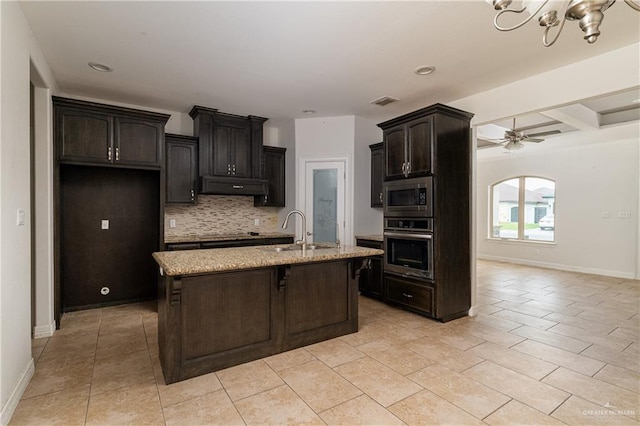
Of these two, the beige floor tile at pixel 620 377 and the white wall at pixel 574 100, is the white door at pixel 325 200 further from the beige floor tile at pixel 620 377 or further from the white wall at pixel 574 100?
the beige floor tile at pixel 620 377

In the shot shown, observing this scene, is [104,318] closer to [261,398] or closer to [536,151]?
[261,398]

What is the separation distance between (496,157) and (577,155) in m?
1.67

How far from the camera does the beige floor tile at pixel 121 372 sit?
7.62ft

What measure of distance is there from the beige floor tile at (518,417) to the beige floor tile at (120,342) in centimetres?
284

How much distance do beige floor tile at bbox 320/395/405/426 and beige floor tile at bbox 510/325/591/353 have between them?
82.0 inches

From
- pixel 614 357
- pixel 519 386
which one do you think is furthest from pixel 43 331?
pixel 614 357

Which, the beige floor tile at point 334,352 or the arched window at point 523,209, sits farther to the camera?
the arched window at point 523,209

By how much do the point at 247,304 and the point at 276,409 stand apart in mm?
851

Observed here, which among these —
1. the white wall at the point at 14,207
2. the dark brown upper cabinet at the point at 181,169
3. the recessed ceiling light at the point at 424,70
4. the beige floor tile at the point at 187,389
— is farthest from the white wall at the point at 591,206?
the white wall at the point at 14,207

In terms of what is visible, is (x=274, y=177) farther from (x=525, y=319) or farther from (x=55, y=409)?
(x=525, y=319)

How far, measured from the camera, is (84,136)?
365 centimetres

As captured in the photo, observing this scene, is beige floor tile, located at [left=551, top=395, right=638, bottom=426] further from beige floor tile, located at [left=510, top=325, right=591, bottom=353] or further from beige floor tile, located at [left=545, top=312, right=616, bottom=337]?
beige floor tile, located at [left=545, top=312, right=616, bottom=337]

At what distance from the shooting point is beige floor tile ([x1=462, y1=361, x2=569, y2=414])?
2.13 meters

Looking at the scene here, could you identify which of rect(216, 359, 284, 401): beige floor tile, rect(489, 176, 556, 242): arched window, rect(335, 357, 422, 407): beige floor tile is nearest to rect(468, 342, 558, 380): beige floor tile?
rect(335, 357, 422, 407): beige floor tile
